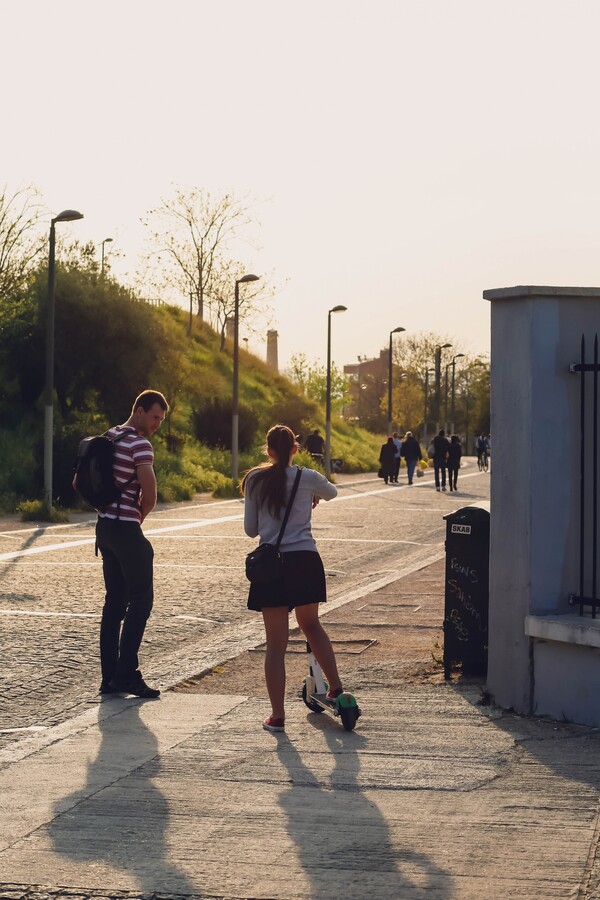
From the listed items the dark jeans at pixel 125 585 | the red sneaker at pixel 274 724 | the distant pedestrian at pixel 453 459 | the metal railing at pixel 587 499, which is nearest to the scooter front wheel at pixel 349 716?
the red sneaker at pixel 274 724

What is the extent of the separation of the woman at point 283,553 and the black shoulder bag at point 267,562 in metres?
0.03

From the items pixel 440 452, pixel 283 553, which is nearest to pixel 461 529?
pixel 283 553

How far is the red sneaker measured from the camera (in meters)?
6.68

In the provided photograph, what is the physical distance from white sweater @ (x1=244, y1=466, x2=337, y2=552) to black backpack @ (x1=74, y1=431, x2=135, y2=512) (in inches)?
47.3

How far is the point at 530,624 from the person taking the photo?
7004mm

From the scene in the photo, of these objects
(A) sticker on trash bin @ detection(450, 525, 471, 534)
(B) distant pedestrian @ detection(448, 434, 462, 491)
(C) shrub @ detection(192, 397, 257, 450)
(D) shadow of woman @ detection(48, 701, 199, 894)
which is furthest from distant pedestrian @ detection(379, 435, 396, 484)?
(D) shadow of woman @ detection(48, 701, 199, 894)

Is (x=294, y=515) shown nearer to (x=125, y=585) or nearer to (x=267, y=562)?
(x=267, y=562)

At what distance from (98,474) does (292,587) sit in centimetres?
161

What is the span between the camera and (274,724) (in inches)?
264

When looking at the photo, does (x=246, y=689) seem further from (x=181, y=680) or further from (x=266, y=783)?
(x=266, y=783)

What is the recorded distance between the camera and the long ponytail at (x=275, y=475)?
6773 millimetres

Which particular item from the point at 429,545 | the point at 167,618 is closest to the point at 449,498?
the point at 429,545

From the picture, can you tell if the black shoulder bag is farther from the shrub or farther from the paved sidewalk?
the shrub

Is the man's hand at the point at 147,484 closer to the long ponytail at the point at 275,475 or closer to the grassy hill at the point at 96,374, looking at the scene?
the long ponytail at the point at 275,475
